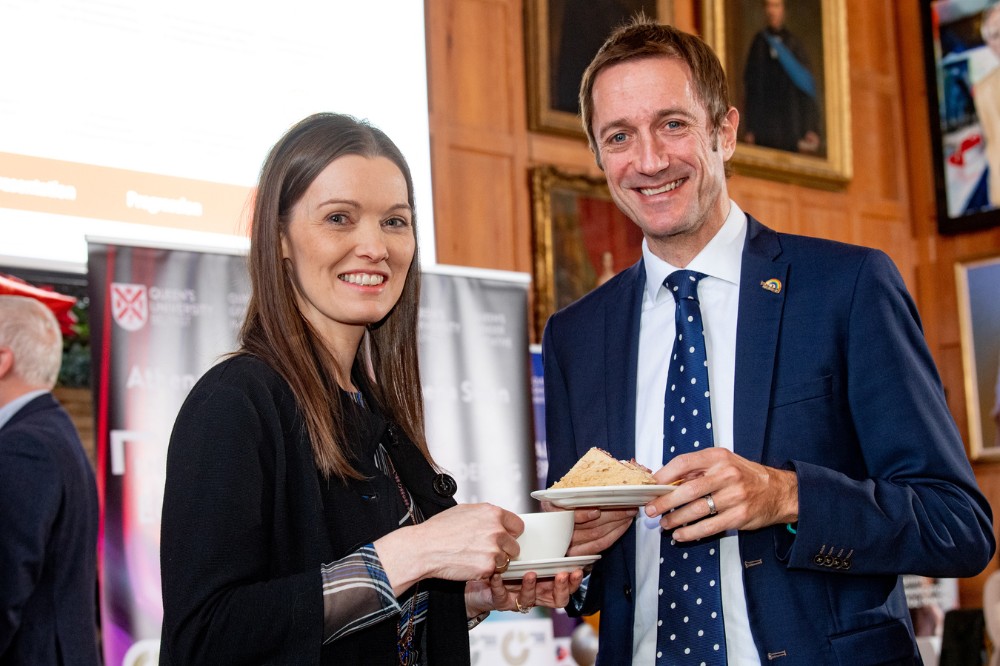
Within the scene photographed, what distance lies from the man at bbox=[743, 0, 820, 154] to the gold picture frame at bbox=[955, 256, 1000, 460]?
1.58 metres

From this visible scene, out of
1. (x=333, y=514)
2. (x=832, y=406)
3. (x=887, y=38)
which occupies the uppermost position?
(x=887, y=38)

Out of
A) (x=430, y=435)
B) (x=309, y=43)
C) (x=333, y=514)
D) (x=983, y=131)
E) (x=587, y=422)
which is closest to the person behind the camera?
(x=333, y=514)

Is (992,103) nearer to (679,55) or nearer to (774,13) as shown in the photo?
(774,13)

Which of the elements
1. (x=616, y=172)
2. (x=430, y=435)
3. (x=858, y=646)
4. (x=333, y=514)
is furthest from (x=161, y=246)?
(x=858, y=646)

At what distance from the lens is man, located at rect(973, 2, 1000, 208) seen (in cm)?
827

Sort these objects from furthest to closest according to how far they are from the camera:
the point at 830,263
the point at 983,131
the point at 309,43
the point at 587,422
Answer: the point at 983,131 < the point at 309,43 < the point at 587,422 < the point at 830,263

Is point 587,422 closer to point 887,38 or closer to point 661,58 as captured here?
point 661,58

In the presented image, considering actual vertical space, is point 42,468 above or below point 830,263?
below

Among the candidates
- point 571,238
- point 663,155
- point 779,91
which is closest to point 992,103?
point 779,91

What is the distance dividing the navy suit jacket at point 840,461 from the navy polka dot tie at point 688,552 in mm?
74

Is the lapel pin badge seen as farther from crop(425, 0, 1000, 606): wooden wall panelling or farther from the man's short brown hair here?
crop(425, 0, 1000, 606): wooden wall panelling

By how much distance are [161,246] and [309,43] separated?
152 centimetres

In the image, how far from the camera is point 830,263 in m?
2.48

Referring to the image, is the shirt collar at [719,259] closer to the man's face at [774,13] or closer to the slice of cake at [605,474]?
the slice of cake at [605,474]
